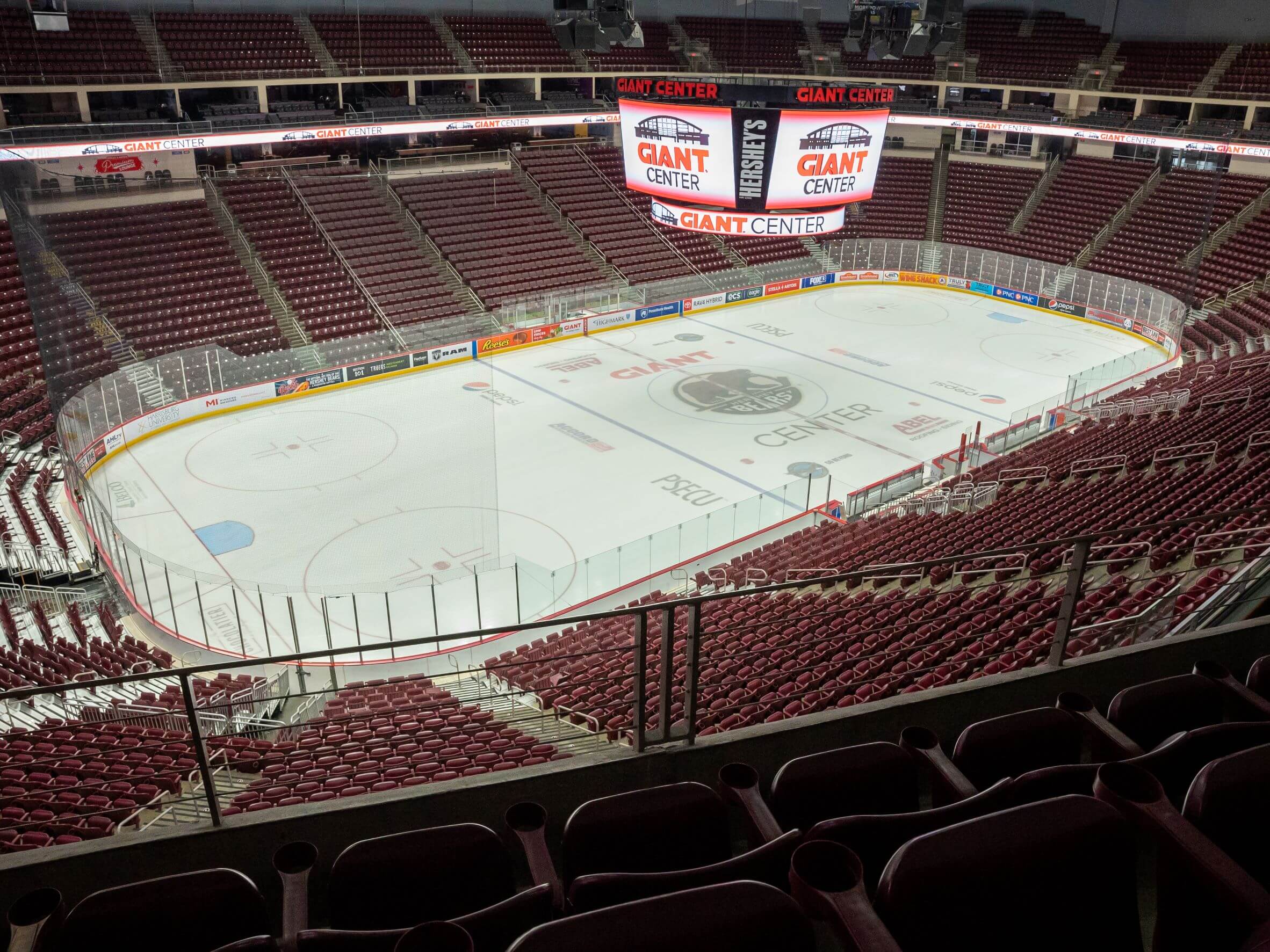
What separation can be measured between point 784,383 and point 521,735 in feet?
63.7

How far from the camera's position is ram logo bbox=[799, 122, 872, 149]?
782 inches

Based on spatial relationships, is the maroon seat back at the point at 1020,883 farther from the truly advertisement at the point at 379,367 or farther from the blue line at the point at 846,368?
the truly advertisement at the point at 379,367

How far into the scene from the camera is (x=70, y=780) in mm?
8602

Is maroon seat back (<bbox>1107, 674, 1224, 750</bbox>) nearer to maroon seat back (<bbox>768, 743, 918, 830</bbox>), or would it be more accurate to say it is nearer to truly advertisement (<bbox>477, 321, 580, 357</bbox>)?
maroon seat back (<bbox>768, 743, 918, 830</bbox>)

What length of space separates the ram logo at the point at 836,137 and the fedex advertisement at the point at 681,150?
163 centimetres

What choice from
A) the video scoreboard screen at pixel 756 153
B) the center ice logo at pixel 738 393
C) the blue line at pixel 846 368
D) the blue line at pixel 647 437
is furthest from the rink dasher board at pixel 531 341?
the video scoreboard screen at pixel 756 153

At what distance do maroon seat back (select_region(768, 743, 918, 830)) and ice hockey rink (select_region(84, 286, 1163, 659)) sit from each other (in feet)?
34.6

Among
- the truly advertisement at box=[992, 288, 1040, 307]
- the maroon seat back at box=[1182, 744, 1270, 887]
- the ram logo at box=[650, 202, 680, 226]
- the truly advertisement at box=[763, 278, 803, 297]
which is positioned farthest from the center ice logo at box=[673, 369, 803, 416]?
the maroon seat back at box=[1182, 744, 1270, 887]

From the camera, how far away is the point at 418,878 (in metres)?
2.72

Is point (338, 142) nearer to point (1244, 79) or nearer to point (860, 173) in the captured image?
point (860, 173)

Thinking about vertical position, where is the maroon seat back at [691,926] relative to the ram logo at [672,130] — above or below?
below

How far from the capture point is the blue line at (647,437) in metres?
20.1

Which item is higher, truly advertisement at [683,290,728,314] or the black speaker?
the black speaker

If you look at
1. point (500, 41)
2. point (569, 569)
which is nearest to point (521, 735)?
point (569, 569)
